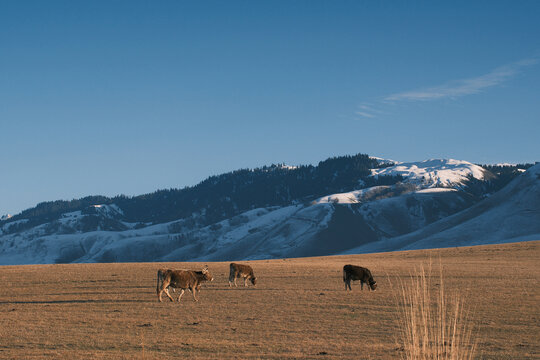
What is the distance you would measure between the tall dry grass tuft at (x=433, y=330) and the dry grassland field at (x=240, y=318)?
1.51 ft

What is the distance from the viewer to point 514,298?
26141 millimetres

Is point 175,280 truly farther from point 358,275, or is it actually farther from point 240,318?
point 358,275

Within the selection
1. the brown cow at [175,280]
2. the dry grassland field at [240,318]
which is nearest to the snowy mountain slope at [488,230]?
the dry grassland field at [240,318]

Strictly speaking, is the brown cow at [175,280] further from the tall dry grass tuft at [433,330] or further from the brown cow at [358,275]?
the tall dry grass tuft at [433,330]

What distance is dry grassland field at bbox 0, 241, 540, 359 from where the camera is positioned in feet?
53.7

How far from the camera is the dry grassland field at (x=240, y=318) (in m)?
16.4

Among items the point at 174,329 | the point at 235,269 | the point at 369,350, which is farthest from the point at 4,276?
the point at 369,350

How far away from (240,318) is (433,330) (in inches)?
288

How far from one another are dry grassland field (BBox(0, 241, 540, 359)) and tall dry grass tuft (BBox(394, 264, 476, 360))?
18.1 inches

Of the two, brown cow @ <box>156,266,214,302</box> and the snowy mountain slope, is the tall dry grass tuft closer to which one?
brown cow @ <box>156,266,214,302</box>

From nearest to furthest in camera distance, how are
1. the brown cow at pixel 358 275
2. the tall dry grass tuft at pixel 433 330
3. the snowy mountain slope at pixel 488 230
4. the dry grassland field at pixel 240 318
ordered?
1. the tall dry grass tuft at pixel 433 330
2. the dry grassland field at pixel 240 318
3. the brown cow at pixel 358 275
4. the snowy mountain slope at pixel 488 230

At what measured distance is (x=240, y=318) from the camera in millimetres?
21531

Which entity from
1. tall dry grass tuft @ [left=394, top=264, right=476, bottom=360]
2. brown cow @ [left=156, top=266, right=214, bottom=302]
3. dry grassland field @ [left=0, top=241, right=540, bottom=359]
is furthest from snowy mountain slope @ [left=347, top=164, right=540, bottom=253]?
brown cow @ [left=156, top=266, right=214, bottom=302]

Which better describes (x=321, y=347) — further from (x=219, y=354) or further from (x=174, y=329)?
(x=174, y=329)
